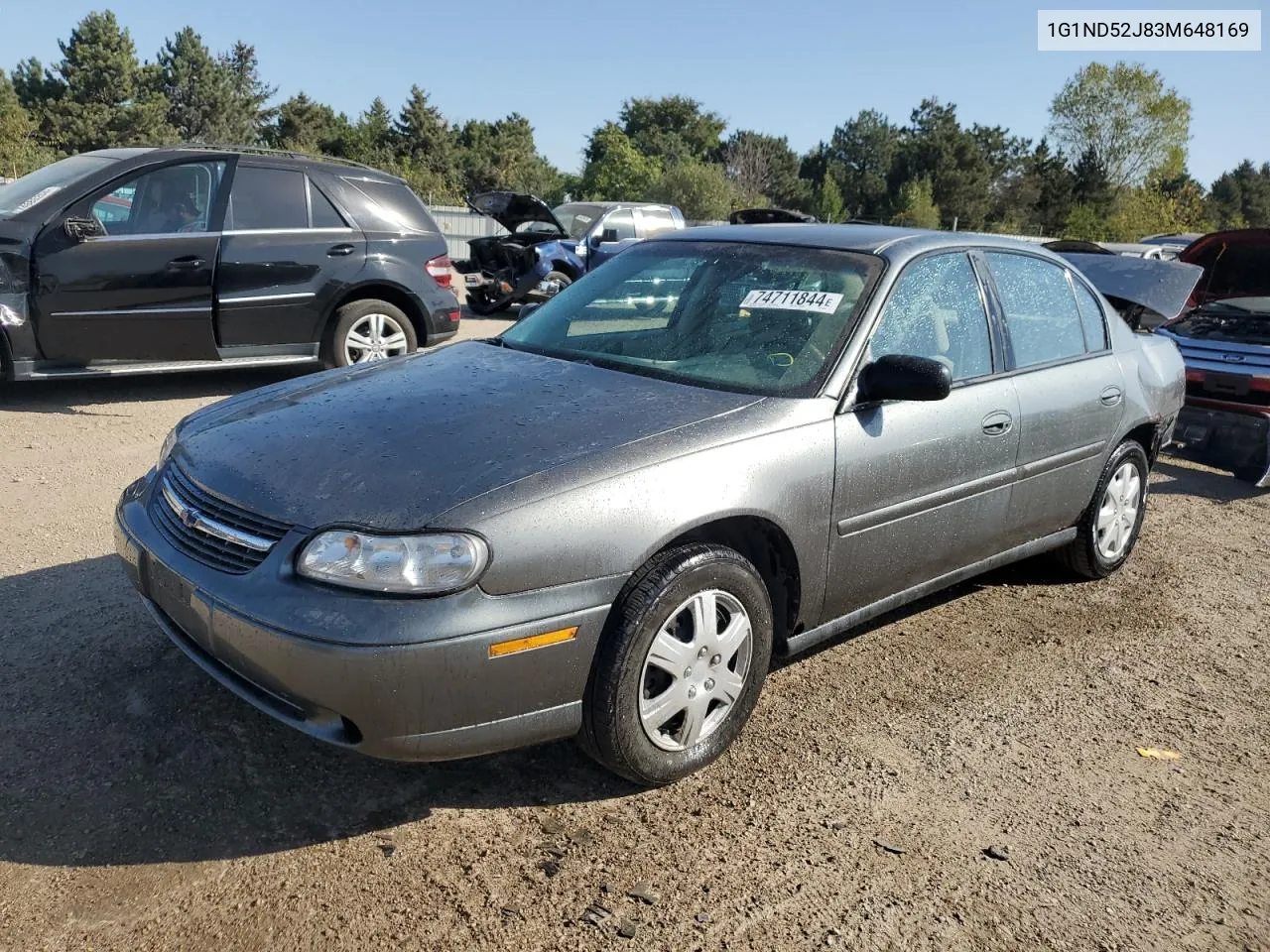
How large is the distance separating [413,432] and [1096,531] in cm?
332

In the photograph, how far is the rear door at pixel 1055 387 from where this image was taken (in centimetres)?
400

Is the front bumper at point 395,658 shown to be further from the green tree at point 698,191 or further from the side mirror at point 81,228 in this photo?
the green tree at point 698,191

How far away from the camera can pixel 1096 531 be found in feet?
15.2

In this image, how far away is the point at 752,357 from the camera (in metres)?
3.40

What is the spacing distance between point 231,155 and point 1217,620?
6928mm

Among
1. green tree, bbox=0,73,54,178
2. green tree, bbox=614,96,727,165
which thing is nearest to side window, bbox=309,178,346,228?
green tree, bbox=0,73,54,178

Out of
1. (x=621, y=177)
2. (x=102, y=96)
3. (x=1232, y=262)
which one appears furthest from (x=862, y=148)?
(x=1232, y=262)

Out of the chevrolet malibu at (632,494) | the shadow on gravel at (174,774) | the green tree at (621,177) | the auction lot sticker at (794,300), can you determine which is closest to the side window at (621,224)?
the chevrolet malibu at (632,494)

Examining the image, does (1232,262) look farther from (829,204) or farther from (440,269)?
(829,204)

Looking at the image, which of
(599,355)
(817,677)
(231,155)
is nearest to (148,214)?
(231,155)

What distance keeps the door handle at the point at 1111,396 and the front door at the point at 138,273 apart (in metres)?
5.80

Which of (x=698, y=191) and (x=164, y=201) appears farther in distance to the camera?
(x=698, y=191)

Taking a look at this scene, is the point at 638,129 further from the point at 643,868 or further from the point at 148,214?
the point at 643,868

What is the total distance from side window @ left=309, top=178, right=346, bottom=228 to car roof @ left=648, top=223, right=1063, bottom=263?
4.21 meters
